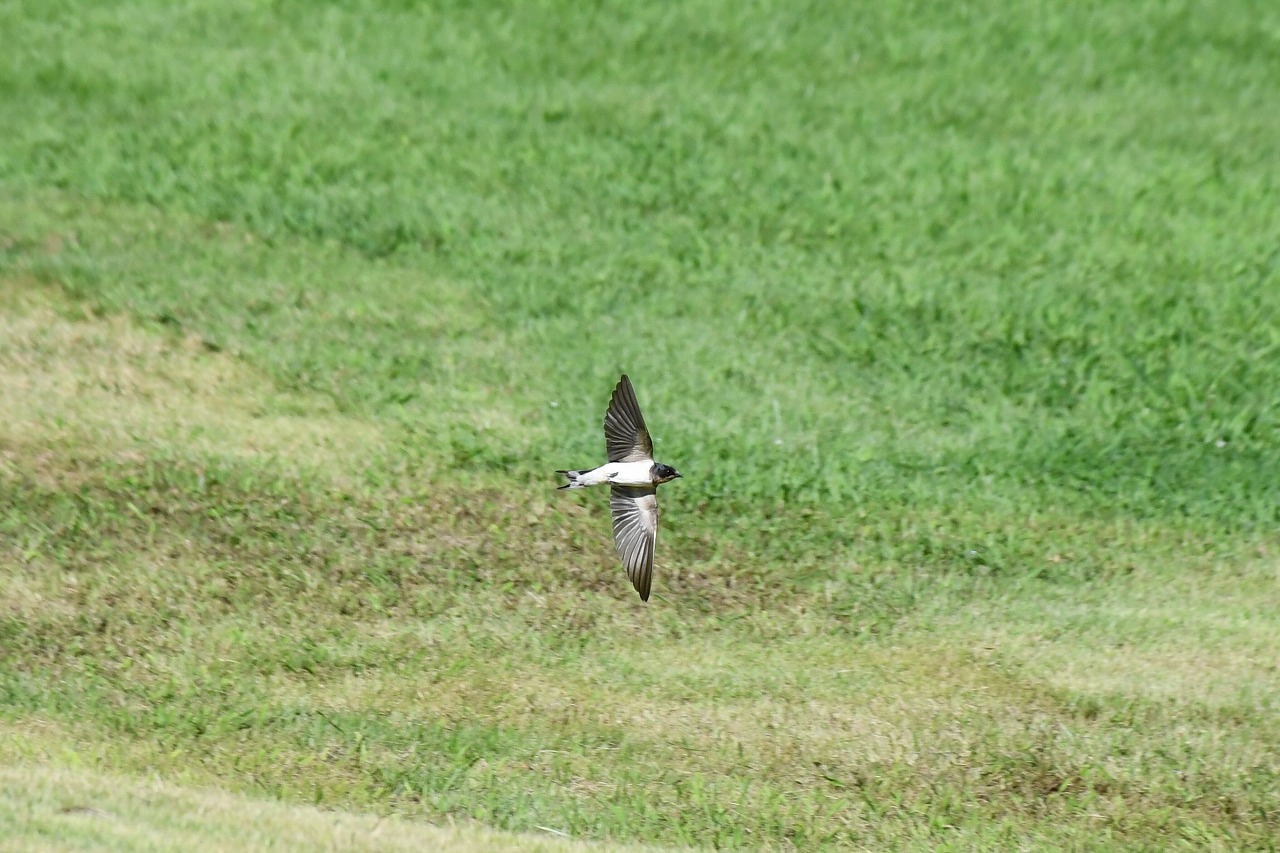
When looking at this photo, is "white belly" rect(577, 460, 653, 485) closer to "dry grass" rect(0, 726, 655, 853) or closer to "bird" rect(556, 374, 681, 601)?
"bird" rect(556, 374, 681, 601)

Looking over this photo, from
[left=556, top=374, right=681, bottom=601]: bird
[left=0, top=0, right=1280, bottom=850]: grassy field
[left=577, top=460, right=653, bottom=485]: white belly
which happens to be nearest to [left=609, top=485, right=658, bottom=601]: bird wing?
[left=556, top=374, right=681, bottom=601]: bird

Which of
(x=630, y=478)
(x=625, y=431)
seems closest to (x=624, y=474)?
(x=630, y=478)

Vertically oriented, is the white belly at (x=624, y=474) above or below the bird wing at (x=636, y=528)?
above

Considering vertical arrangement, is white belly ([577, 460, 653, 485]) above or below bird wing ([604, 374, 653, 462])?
below

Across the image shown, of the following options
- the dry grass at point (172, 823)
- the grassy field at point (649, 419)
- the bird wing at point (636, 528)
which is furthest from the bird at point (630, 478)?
the dry grass at point (172, 823)

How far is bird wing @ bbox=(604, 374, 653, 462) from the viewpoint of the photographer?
819 centimetres

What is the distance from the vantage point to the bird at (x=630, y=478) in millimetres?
8133

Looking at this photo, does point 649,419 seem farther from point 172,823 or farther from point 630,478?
point 172,823

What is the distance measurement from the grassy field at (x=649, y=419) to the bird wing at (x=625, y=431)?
1.32 metres

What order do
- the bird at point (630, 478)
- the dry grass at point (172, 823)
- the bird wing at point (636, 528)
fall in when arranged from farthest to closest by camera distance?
the bird at point (630, 478) → the bird wing at point (636, 528) → the dry grass at point (172, 823)

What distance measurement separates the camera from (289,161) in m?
15.4

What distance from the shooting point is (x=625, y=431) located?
833 centimetres

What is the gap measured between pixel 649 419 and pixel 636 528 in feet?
11.9

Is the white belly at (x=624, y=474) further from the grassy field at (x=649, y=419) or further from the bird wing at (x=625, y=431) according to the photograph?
the grassy field at (x=649, y=419)
